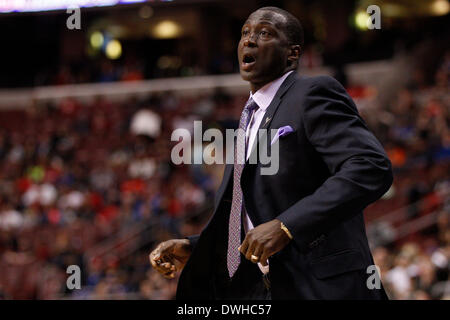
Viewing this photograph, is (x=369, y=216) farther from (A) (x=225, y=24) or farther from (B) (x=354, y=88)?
(A) (x=225, y=24)

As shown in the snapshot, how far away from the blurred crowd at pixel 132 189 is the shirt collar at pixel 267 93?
5.08m

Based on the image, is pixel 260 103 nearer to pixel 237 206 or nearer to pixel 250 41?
pixel 250 41

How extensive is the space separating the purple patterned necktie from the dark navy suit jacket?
8 centimetres

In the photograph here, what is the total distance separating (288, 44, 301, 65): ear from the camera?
2.50 m

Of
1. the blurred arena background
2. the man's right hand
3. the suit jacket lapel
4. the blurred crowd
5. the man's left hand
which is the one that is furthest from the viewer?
the blurred arena background

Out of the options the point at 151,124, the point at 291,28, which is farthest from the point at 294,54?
the point at 151,124

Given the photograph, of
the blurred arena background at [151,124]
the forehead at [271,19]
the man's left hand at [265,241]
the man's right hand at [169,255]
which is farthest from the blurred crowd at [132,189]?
the man's left hand at [265,241]

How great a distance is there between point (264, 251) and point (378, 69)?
13481mm

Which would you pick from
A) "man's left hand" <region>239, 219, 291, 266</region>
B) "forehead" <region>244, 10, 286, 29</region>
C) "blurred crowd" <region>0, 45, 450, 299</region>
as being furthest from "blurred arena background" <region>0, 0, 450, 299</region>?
"man's left hand" <region>239, 219, 291, 266</region>

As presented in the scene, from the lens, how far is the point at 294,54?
252 centimetres

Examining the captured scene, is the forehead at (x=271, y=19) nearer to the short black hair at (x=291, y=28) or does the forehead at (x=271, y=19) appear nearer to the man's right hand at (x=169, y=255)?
the short black hair at (x=291, y=28)

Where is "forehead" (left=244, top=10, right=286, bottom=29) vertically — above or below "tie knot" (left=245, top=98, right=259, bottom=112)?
above

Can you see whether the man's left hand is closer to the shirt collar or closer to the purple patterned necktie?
the purple patterned necktie
